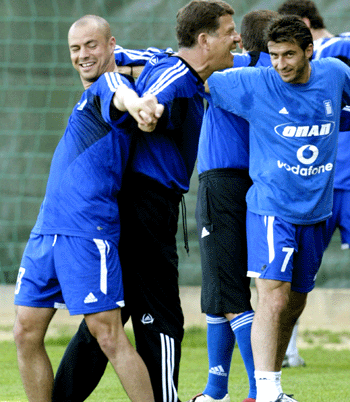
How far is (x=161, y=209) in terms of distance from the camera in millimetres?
3094

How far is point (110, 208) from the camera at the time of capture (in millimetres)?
2908

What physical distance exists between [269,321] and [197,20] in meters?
1.39

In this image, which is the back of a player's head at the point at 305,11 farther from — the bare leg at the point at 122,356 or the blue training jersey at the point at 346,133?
the bare leg at the point at 122,356

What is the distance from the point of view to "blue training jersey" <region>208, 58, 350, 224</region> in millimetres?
3410

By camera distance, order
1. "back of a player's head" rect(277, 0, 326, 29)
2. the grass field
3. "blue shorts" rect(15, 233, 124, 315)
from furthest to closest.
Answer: "back of a player's head" rect(277, 0, 326, 29)
the grass field
"blue shorts" rect(15, 233, 124, 315)

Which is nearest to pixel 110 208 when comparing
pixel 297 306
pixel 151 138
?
pixel 151 138

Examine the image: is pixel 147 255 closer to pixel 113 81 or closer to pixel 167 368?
pixel 167 368

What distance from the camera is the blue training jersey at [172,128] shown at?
2855 millimetres

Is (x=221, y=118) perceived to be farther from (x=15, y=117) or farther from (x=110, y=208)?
(x=15, y=117)

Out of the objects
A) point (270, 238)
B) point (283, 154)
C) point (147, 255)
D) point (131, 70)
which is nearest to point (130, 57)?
point (131, 70)

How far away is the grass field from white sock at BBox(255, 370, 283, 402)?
2.02 feet

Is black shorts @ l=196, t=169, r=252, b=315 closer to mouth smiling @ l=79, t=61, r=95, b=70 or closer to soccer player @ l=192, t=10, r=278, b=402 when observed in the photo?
soccer player @ l=192, t=10, r=278, b=402

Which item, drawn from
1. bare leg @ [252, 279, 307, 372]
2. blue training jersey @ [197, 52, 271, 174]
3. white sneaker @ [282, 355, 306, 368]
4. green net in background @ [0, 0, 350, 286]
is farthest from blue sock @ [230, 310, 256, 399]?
green net in background @ [0, 0, 350, 286]

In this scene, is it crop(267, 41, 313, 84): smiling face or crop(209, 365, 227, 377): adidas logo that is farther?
crop(209, 365, 227, 377): adidas logo
